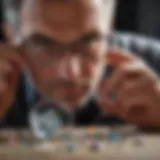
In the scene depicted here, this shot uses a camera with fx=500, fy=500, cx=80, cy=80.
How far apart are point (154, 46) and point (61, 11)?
0.77ft

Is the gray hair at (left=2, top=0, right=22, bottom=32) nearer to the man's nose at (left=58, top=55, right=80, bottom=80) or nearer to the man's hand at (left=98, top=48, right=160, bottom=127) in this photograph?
the man's nose at (left=58, top=55, right=80, bottom=80)

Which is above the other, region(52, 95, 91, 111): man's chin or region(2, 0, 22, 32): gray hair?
region(2, 0, 22, 32): gray hair

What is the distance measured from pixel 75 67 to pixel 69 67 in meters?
0.01

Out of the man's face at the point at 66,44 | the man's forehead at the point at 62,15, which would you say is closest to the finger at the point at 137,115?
the man's face at the point at 66,44

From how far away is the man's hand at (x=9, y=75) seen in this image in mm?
1125

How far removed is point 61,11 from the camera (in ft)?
3.55

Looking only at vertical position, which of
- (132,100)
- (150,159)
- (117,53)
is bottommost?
(150,159)

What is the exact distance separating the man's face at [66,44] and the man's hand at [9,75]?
0.03 metres

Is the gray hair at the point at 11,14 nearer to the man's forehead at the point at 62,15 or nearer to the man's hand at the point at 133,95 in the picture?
the man's forehead at the point at 62,15

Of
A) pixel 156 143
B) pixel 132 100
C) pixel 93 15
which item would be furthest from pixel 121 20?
pixel 156 143

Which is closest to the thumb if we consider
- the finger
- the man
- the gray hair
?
the man

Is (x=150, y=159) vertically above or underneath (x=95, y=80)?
underneath

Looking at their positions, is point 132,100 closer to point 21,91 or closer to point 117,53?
point 117,53

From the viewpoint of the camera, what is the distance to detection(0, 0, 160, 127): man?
3.58 ft
